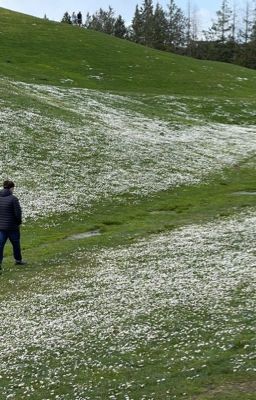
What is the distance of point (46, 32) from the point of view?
408 ft

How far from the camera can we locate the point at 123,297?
22156 millimetres

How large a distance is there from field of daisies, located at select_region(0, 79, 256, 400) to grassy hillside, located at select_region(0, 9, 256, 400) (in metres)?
0.07

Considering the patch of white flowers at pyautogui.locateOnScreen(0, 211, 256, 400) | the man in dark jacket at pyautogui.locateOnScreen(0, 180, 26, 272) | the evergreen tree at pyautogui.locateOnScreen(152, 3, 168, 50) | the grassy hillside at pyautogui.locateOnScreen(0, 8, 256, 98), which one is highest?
the evergreen tree at pyautogui.locateOnScreen(152, 3, 168, 50)

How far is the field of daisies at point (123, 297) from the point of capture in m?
15.2

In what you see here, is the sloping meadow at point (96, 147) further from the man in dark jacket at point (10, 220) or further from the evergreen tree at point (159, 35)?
the evergreen tree at point (159, 35)

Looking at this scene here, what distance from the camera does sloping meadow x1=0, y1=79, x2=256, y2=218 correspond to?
44.7 meters

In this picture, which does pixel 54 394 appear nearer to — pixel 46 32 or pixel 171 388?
pixel 171 388

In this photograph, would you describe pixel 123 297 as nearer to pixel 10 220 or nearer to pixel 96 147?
pixel 10 220

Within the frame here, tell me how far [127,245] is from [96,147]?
25948mm

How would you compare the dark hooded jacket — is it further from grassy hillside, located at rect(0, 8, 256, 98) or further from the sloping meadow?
grassy hillside, located at rect(0, 8, 256, 98)

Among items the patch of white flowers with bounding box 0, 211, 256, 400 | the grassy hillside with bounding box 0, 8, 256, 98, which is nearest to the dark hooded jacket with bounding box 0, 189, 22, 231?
the patch of white flowers with bounding box 0, 211, 256, 400

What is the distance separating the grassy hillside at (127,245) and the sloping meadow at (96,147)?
0.20 meters

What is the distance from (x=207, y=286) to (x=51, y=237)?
47.7 ft

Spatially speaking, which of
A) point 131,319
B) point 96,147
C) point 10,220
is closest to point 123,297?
point 131,319
